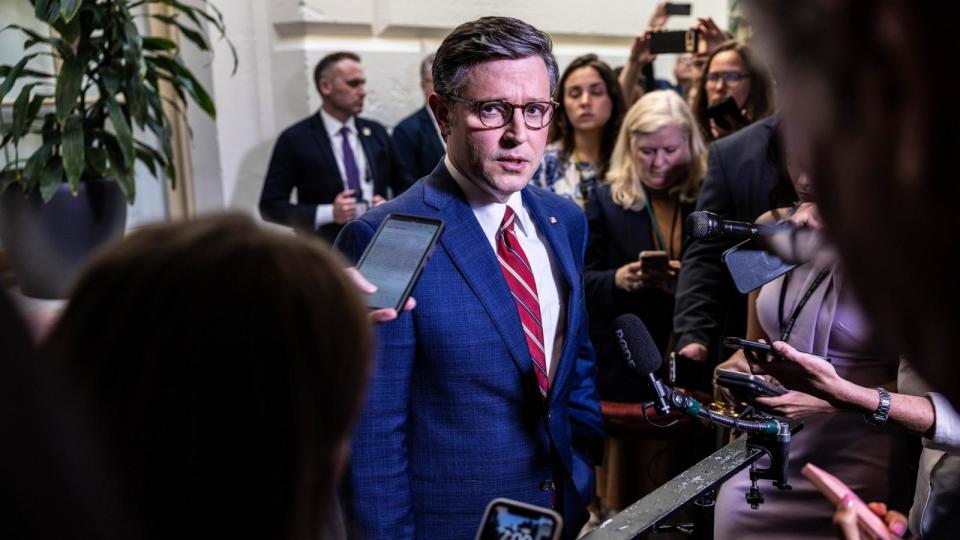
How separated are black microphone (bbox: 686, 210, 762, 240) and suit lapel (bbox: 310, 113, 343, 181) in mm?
2833

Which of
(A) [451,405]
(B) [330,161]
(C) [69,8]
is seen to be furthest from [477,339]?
(B) [330,161]

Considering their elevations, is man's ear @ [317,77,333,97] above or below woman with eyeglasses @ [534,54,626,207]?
above

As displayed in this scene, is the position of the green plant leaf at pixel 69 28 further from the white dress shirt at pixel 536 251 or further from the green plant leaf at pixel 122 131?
the white dress shirt at pixel 536 251

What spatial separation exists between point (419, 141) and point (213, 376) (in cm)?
403

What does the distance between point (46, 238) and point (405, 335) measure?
8.19ft

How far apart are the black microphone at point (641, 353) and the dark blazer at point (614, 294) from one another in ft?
3.93

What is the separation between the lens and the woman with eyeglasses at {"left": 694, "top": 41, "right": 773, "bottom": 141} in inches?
134

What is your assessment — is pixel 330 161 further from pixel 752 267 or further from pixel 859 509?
pixel 859 509

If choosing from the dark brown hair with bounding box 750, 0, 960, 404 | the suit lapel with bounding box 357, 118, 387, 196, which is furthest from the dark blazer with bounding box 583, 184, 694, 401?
the dark brown hair with bounding box 750, 0, 960, 404

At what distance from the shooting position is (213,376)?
59 cm

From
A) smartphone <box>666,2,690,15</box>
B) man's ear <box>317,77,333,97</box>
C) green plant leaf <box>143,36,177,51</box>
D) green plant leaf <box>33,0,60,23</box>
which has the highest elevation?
smartphone <box>666,2,690,15</box>

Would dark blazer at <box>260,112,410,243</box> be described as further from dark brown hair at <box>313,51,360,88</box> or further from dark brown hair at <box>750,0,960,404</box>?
dark brown hair at <box>750,0,960,404</box>

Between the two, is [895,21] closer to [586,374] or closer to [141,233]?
[141,233]

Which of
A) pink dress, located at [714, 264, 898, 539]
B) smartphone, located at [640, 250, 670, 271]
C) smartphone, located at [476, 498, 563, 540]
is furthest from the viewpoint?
smartphone, located at [640, 250, 670, 271]
